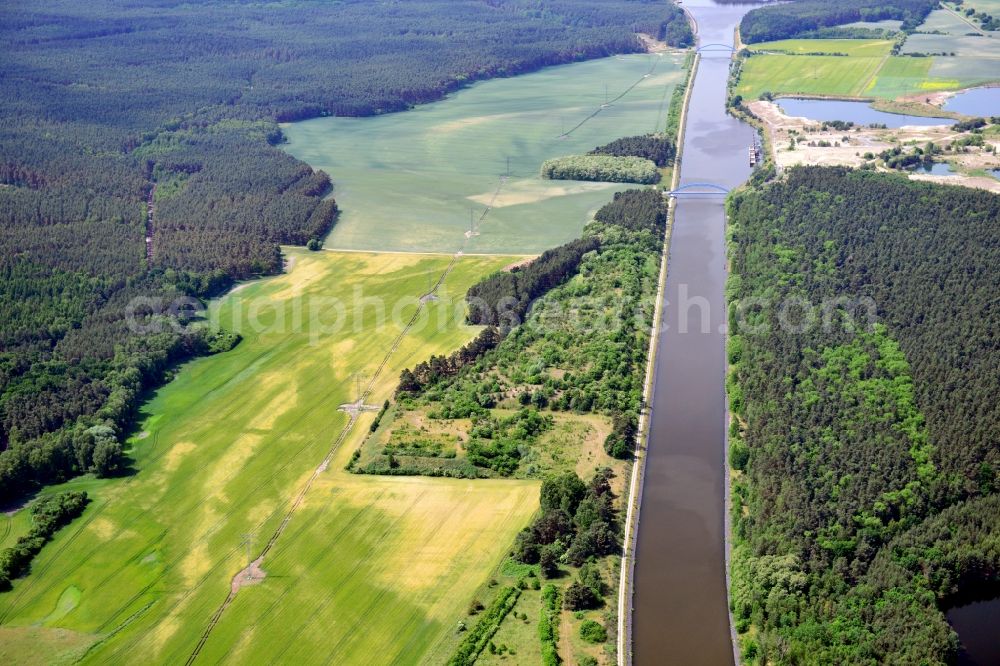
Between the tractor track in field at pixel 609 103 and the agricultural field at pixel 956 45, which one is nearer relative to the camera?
the tractor track in field at pixel 609 103

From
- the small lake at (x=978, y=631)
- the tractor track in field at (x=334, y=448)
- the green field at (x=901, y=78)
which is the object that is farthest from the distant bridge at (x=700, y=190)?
the small lake at (x=978, y=631)

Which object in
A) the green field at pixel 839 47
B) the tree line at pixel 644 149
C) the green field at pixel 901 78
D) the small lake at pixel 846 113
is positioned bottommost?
the tree line at pixel 644 149

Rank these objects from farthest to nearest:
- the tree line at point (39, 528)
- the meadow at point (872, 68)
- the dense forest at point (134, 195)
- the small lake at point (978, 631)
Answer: the meadow at point (872, 68), the dense forest at point (134, 195), the tree line at point (39, 528), the small lake at point (978, 631)

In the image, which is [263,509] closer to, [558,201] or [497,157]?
[558,201]

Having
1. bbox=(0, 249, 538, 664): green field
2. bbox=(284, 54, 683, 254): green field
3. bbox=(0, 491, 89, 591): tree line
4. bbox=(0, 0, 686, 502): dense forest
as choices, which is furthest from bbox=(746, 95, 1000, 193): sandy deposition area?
bbox=(0, 491, 89, 591): tree line

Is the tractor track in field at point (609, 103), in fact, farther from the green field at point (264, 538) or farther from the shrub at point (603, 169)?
the green field at point (264, 538)

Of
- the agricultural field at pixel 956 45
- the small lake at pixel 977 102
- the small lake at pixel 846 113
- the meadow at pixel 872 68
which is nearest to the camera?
the small lake at pixel 846 113

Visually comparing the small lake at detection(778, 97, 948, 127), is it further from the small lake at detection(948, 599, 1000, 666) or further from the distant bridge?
the small lake at detection(948, 599, 1000, 666)

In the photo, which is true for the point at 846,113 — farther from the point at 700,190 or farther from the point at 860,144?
the point at 700,190

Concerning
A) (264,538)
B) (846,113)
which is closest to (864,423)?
(264,538)

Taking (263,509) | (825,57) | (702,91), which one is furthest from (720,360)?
(825,57)
